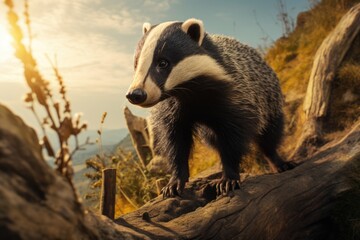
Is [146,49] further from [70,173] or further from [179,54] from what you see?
[70,173]

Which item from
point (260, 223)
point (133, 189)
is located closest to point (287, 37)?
point (133, 189)

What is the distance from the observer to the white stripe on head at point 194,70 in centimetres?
291

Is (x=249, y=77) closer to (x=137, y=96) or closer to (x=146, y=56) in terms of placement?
(x=146, y=56)

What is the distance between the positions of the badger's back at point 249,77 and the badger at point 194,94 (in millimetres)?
11

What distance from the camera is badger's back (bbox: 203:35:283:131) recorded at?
339cm

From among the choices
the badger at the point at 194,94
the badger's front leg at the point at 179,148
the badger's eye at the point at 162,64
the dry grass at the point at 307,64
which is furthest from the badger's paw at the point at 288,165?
the badger's eye at the point at 162,64

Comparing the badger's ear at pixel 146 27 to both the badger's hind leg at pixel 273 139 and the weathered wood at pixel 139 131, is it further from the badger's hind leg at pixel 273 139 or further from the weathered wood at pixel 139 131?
the weathered wood at pixel 139 131

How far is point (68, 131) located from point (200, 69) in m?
1.87

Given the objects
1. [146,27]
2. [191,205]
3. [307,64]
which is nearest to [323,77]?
[307,64]

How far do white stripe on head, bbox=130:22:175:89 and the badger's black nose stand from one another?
52 mm

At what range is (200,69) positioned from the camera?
3068 millimetres

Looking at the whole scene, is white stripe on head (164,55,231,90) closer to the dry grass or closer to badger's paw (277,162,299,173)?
badger's paw (277,162,299,173)

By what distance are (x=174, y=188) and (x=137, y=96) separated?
0.95 metres

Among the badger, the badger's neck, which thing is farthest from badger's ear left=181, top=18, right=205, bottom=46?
the badger's neck
